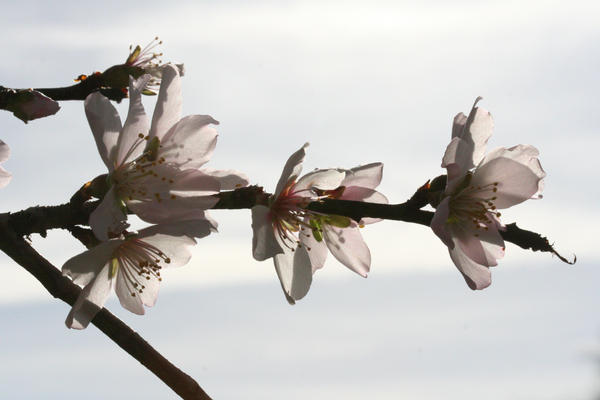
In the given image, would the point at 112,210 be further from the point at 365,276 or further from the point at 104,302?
the point at 365,276

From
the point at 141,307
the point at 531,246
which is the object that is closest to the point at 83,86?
the point at 141,307

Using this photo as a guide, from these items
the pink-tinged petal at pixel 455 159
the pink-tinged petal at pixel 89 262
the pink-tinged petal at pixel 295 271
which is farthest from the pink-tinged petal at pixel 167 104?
the pink-tinged petal at pixel 455 159

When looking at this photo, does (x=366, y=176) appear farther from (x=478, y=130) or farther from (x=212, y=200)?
(x=212, y=200)

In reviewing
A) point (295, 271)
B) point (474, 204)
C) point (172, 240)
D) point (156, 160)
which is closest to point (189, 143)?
point (156, 160)

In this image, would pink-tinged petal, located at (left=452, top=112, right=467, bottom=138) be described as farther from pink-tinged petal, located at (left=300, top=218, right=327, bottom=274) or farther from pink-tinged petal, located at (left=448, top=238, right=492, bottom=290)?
pink-tinged petal, located at (left=300, top=218, right=327, bottom=274)

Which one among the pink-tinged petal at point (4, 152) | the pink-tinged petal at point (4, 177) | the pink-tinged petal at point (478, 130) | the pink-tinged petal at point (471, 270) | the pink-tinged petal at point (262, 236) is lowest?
the pink-tinged petal at point (471, 270)

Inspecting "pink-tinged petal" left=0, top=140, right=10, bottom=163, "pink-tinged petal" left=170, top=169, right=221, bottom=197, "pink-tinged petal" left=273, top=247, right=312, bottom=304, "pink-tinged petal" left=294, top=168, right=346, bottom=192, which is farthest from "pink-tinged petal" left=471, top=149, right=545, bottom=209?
"pink-tinged petal" left=0, top=140, right=10, bottom=163

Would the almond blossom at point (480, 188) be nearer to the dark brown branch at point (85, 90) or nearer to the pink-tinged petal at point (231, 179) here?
the pink-tinged petal at point (231, 179)
